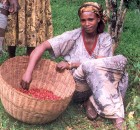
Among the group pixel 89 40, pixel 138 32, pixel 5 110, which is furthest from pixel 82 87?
pixel 138 32

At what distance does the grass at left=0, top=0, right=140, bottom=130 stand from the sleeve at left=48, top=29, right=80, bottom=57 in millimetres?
626

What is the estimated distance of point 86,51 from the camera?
15.4ft

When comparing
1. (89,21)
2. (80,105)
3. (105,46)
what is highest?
(89,21)

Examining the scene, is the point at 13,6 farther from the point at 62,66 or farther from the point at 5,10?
the point at 62,66

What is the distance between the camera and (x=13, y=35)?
5.20 m

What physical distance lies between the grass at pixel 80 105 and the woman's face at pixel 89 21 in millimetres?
707

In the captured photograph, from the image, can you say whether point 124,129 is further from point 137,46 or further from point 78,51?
point 137,46

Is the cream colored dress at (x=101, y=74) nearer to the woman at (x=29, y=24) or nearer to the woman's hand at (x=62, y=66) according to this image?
the woman's hand at (x=62, y=66)

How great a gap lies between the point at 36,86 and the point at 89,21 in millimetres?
981

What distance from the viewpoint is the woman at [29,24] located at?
5.10 meters

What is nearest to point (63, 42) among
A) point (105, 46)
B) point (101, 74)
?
point (105, 46)

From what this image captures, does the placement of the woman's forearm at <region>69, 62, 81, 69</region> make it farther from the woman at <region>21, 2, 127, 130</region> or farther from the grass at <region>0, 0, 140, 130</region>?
the grass at <region>0, 0, 140, 130</region>

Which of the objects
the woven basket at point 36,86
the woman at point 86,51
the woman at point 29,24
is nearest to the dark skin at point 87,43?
the woman at point 86,51

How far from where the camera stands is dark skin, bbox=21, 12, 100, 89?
4.36 metres
